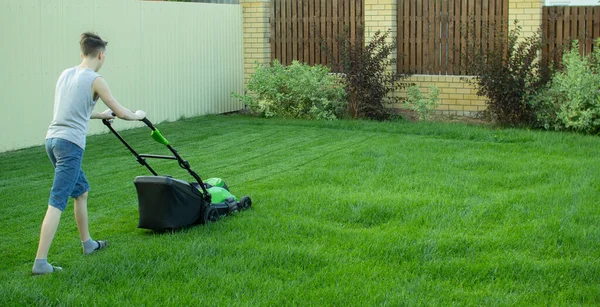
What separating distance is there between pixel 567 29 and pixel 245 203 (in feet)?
27.8

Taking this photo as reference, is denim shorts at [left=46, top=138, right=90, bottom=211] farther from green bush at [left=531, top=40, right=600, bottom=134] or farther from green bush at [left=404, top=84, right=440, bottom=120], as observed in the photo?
green bush at [left=404, top=84, right=440, bottom=120]

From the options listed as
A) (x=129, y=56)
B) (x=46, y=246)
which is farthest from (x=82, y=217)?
(x=129, y=56)

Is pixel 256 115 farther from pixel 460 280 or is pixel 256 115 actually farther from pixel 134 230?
pixel 460 280

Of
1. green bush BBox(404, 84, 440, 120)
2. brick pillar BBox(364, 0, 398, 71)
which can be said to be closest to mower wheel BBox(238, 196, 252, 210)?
green bush BBox(404, 84, 440, 120)

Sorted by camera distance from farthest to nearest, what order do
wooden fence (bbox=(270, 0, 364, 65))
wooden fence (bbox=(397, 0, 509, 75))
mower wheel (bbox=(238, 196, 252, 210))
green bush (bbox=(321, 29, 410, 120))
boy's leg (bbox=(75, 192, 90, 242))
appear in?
wooden fence (bbox=(270, 0, 364, 65))
wooden fence (bbox=(397, 0, 509, 75))
green bush (bbox=(321, 29, 410, 120))
mower wheel (bbox=(238, 196, 252, 210))
boy's leg (bbox=(75, 192, 90, 242))

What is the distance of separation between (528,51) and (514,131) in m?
1.52

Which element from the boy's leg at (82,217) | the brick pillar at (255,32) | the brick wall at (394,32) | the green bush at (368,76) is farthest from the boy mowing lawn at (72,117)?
the brick pillar at (255,32)

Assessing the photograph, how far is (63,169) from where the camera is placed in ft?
21.1

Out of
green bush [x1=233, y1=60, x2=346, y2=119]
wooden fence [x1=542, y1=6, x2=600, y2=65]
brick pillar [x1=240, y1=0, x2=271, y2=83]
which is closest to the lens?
wooden fence [x1=542, y1=6, x2=600, y2=65]

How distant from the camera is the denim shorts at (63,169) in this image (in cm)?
638

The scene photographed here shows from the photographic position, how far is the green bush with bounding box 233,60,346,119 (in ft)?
50.2

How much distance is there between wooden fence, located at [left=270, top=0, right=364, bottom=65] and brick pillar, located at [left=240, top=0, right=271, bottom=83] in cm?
13

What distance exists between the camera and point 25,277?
241 inches

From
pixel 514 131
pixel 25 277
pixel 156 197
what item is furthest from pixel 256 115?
pixel 25 277
